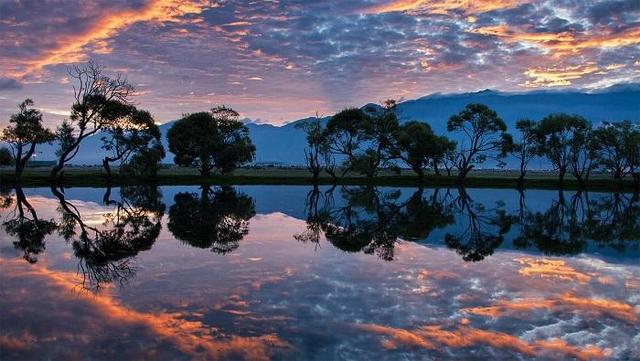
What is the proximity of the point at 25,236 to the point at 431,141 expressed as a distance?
73.8 metres

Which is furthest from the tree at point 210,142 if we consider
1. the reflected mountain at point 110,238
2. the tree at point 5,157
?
the tree at point 5,157

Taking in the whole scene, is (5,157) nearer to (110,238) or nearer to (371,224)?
(110,238)

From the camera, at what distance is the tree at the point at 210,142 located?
85250 mm

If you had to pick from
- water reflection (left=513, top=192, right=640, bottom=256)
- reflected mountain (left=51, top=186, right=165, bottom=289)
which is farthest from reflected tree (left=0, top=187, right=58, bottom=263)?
water reflection (left=513, top=192, right=640, bottom=256)

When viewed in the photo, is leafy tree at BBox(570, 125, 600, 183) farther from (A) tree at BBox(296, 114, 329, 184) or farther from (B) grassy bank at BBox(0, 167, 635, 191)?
(A) tree at BBox(296, 114, 329, 184)

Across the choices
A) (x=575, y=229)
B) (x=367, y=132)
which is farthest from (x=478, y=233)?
(x=367, y=132)

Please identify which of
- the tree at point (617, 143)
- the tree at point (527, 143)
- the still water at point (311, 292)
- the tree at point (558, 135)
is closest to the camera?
the still water at point (311, 292)

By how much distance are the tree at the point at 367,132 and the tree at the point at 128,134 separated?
3074cm

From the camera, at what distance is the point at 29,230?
27125 millimetres

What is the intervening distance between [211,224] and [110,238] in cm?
705

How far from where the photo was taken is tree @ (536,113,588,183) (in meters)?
88.8

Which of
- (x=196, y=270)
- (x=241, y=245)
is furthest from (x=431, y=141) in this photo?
(x=196, y=270)

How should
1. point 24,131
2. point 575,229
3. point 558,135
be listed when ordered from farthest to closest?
point 558,135
point 24,131
point 575,229

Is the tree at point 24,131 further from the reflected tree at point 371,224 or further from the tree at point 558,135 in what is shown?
the tree at point 558,135
